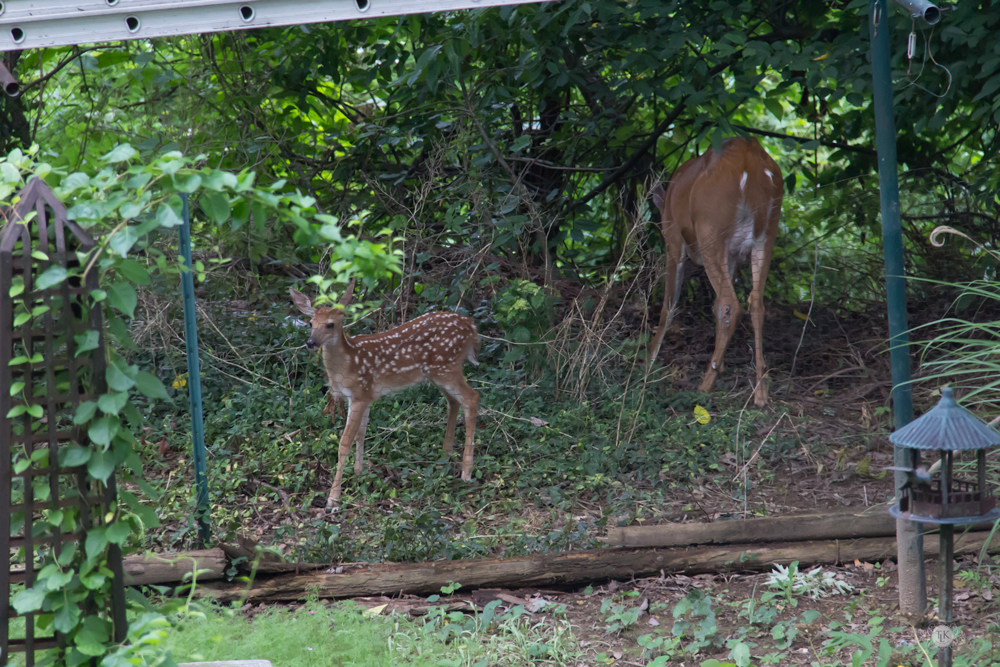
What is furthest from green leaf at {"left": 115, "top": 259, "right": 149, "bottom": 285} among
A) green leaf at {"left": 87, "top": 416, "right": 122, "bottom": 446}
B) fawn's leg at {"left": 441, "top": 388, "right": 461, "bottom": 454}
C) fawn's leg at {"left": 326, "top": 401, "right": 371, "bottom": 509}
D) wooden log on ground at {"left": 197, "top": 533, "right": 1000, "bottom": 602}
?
fawn's leg at {"left": 441, "top": 388, "right": 461, "bottom": 454}

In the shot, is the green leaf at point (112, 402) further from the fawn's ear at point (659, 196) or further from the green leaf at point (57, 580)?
the fawn's ear at point (659, 196)

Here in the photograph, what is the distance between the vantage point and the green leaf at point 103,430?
240cm

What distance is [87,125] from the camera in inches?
298

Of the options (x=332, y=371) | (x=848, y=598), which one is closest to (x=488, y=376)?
(x=332, y=371)

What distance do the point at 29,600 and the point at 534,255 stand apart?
218 inches

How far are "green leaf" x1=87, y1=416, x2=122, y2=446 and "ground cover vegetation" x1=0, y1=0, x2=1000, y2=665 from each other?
246 centimetres

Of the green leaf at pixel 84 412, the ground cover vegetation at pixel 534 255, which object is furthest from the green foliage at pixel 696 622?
the green leaf at pixel 84 412

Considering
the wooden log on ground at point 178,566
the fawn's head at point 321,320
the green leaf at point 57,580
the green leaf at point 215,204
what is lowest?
the wooden log on ground at point 178,566

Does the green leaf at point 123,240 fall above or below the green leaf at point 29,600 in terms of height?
above

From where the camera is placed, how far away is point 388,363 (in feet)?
19.6

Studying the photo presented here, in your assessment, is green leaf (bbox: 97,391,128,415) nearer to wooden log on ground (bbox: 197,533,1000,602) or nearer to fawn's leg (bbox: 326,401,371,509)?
wooden log on ground (bbox: 197,533,1000,602)

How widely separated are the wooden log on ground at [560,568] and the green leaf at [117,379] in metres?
2.07

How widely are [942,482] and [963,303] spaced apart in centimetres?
400

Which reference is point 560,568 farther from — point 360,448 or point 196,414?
point 196,414
